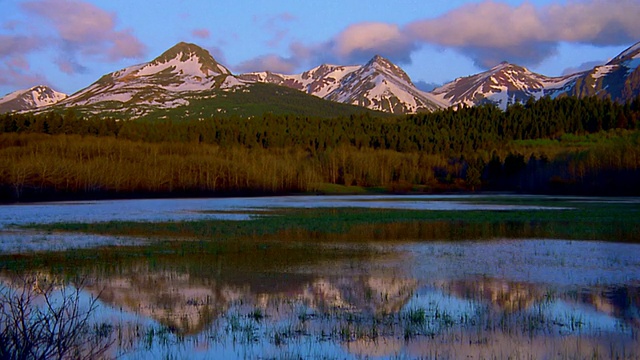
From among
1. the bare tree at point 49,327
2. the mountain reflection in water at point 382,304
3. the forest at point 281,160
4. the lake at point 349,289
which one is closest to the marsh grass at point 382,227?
the lake at point 349,289

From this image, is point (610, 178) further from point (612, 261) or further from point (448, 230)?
point (612, 261)

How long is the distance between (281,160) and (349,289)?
13110cm

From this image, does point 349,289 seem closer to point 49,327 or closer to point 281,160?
point 49,327

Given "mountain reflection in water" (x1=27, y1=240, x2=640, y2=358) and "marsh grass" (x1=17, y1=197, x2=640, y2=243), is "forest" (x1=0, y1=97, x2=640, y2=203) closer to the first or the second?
"marsh grass" (x1=17, y1=197, x2=640, y2=243)

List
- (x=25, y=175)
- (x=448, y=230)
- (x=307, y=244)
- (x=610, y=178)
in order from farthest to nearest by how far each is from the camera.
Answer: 1. (x=610, y=178)
2. (x=25, y=175)
3. (x=448, y=230)
4. (x=307, y=244)

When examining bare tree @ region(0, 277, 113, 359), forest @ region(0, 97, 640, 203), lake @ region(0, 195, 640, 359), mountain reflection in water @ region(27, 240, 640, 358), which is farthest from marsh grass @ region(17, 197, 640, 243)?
forest @ region(0, 97, 640, 203)

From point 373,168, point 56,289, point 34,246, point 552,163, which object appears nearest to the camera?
point 56,289

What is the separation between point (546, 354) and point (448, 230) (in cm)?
2911

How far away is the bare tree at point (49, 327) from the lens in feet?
29.7

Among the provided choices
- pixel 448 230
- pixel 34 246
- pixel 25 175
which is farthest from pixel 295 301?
pixel 25 175

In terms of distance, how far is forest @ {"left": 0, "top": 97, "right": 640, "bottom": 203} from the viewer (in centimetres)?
11525

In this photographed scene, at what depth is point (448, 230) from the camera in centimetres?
4244

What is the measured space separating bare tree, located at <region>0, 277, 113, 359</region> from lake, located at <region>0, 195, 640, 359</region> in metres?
0.62

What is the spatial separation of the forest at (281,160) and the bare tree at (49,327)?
291ft
